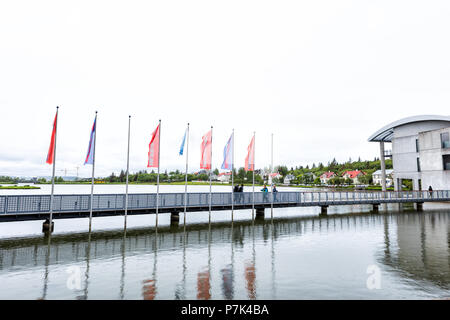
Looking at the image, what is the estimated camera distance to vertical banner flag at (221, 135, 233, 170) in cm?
2181

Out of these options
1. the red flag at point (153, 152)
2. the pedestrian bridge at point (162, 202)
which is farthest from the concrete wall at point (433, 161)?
the red flag at point (153, 152)

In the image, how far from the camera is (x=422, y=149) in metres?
39.9

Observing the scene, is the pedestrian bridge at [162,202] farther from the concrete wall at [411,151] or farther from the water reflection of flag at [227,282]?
the water reflection of flag at [227,282]

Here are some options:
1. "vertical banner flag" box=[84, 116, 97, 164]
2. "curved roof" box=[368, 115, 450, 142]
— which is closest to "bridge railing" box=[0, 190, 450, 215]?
"vertical banner flag" box=[84, 116, 97, 164]

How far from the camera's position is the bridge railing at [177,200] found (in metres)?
16.7

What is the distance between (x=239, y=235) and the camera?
17188mm

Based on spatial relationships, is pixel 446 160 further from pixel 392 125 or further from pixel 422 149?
pixel 392 125

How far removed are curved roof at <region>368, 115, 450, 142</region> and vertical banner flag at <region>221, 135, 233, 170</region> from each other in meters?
33.5

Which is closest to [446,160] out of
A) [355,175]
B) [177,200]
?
[177,200]

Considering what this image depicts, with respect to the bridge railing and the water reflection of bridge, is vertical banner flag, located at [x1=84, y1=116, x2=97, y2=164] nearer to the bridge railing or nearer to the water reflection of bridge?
the bridge railing

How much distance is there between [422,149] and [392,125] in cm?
575

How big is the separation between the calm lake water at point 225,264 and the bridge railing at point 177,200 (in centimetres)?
174
